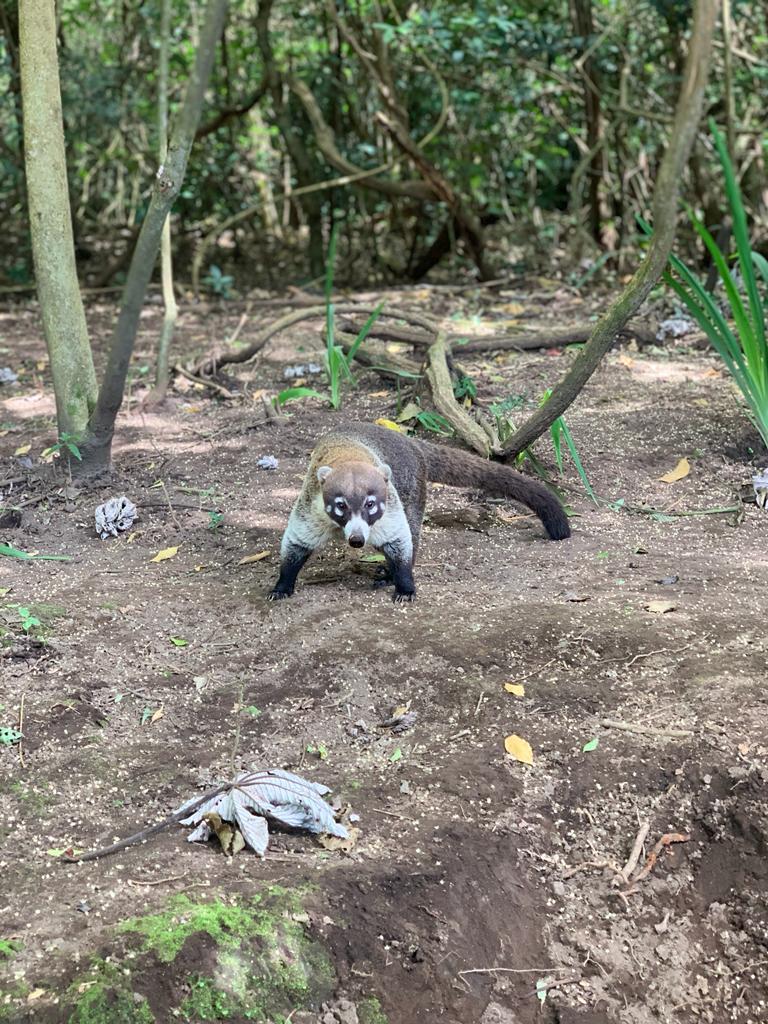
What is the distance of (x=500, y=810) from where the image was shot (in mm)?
2811

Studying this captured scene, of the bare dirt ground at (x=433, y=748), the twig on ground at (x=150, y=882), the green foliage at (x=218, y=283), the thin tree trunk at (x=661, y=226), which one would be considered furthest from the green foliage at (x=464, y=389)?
the green foliage at (x=218, y=283)

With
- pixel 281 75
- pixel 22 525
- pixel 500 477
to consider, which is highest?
pixel 281 75

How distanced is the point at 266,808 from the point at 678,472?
3063mm

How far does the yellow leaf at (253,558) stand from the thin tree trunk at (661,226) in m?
1.24

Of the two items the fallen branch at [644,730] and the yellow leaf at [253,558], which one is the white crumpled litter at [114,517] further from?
the fallen branch at [644,730]

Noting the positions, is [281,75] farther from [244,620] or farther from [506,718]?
[506,718]

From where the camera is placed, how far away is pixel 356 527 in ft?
11.8

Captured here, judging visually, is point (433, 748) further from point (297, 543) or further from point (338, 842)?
point (297, 543)

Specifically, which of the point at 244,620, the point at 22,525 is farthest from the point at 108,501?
the point at 244,620

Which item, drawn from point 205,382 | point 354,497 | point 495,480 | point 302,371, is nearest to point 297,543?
point 354,497

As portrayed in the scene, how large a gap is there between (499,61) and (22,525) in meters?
5.68

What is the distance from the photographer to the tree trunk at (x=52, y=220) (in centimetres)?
438

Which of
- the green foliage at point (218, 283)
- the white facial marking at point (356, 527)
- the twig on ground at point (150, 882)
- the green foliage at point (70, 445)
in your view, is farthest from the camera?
the green foliage at point (218, 283)

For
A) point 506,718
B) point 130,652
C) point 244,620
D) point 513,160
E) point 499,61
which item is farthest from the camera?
point 513,160
